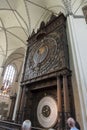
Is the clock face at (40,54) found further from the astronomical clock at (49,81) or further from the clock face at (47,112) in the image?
the clock face at (47,112)

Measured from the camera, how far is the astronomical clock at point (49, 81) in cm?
310

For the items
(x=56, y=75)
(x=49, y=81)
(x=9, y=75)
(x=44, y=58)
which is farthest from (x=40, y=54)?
(x=9, y=75)

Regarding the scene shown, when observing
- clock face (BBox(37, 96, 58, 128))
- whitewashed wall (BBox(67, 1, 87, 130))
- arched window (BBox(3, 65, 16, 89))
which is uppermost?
arched window (BBox(3, 65, 16, 89))

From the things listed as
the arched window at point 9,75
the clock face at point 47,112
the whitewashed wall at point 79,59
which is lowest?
the clock face at point 47,112

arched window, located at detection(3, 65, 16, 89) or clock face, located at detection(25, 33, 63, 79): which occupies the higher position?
arched window, located at detection(3, 65, 16, 89)

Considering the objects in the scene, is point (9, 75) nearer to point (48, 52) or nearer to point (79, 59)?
point (48, 52)

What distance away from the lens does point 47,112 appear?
11.4 feet

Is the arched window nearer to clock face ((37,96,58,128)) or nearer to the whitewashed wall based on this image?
clock face ((37,96,58,128))

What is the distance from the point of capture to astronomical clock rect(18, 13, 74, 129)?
10.2 ft

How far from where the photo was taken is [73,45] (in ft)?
11.7

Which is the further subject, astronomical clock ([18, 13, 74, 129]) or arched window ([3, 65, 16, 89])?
arched window ([3, 65, 16, 89])

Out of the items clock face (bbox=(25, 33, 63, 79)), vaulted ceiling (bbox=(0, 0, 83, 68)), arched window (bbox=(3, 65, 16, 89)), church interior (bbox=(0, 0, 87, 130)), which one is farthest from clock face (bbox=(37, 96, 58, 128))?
arched window (bbox=(3, 65, 16, 89))

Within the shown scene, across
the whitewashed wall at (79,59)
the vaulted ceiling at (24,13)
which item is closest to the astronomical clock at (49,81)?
the whitewashed wall at (79,59)

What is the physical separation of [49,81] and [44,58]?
96 cm
